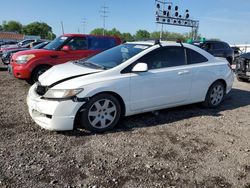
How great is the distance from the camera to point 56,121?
430 cm

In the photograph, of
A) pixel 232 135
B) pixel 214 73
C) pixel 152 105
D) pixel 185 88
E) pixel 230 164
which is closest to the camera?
pixel 230 164

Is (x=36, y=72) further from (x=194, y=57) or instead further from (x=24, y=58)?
(x=194, y=57)

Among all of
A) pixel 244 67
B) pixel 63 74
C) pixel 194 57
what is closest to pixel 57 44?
pixel 63 74

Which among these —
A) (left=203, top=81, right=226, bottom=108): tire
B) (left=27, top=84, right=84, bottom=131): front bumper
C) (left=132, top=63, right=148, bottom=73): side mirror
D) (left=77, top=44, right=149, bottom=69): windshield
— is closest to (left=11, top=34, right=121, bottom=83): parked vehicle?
(left=77, top=44, right=149, bottom=69): windshield

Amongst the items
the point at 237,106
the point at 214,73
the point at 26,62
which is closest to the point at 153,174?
the point at 214,73

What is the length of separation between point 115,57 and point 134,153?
2.13 meters

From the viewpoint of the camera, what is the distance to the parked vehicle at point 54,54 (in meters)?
8.00

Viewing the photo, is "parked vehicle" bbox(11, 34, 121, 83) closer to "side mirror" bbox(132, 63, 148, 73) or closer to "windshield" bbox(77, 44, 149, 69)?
"windshield" bbox(77, 44, 149, 69)

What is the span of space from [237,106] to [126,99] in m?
3.34

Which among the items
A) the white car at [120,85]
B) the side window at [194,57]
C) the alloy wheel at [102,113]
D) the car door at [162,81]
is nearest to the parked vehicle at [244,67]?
the white car at [120,85]

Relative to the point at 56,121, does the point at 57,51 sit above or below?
above

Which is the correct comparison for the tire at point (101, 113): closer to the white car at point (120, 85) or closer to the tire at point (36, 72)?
the white car at point (120, 85)

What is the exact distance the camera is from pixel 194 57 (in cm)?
597

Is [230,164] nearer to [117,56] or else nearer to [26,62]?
[117,56]
